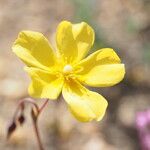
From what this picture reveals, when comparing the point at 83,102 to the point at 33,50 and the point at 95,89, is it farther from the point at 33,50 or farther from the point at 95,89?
the point at 95,89

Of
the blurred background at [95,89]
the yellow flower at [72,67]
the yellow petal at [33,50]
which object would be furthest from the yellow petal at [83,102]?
the blurred background at [95,89]

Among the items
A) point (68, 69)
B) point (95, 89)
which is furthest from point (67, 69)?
point (95, 89)

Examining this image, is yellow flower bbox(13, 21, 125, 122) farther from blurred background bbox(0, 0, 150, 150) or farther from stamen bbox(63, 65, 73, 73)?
blurred background bbox(0, 0, 150, 150)

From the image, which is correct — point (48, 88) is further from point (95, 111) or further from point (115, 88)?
point (115, 88)

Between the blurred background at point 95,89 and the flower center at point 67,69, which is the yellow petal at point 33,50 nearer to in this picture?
the flower center at point 67,69

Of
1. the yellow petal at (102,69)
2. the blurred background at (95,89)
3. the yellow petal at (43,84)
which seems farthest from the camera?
the blurred background at (95,89)
